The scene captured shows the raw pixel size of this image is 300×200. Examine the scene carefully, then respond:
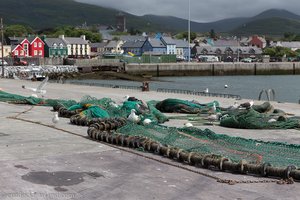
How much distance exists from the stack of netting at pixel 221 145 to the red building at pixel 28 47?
106 m

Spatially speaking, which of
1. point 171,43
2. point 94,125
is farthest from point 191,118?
point 171,43

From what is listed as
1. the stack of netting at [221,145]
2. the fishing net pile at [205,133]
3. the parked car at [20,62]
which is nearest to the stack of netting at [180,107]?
the fishing net pile at [205,133]

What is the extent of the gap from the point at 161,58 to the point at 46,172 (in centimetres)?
10384

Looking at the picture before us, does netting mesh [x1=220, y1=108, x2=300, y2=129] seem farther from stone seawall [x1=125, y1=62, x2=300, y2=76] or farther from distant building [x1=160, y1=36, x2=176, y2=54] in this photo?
distant building [x1=160, y1=36, x2=176, y2=54]

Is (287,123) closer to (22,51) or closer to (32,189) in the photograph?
(32,189)

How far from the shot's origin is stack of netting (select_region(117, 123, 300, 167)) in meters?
10.4

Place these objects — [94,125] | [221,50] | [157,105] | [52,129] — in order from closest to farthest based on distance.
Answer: [94,125]
[52,129]
[157,105]
[221,50]

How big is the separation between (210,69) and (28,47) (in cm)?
4347

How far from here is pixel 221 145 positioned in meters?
11.6

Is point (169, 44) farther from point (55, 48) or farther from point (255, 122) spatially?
point (255, 122)

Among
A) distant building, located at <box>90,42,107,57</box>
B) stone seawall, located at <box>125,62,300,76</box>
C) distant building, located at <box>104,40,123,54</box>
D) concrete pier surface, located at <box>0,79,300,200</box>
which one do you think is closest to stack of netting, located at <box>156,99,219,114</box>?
concrete pier surface, located at <box>0,79,300,200</box>

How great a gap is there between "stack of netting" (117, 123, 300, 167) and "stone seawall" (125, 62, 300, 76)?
253ft

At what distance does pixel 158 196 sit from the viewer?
7988 millimetres

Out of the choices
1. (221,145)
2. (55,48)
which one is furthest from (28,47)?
(221,145)
